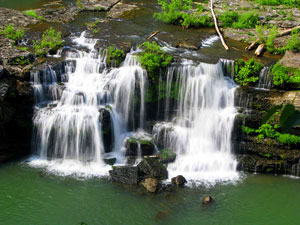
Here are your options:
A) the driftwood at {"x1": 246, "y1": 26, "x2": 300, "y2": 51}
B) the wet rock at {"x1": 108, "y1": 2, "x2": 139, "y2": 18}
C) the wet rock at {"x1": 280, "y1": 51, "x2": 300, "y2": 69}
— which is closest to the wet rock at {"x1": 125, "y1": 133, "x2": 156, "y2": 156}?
the wet rock at {"x1": 280, "y1": 51, "x2": 300, "y2": 69}

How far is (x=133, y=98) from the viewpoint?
46.4 ft

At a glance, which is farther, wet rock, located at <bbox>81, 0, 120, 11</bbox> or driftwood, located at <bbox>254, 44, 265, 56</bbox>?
wet rock, located at <bbox>81, 0, 120, 11</bbox>

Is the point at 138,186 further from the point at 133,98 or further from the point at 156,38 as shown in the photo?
the point at 156,38

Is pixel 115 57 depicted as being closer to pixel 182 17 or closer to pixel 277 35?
pixel 182 17

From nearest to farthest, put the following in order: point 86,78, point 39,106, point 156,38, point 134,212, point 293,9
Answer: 1. point 134,212
2. point 39,106
3. point 86,78
4. point 156,38
5. point 293,9

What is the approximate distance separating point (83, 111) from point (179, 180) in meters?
4.52

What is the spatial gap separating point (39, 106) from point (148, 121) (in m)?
4.17

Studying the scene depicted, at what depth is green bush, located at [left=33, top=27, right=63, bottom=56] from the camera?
1527 centimetres

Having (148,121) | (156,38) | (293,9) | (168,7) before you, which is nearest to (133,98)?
(148,121)

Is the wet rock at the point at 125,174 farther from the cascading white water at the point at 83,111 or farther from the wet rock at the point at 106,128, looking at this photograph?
the wet rock at the point at 106,128

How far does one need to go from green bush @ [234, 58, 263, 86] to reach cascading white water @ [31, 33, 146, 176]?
3.74 metres

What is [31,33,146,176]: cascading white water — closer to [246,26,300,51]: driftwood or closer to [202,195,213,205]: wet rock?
[202,195,213,205]: wet rock

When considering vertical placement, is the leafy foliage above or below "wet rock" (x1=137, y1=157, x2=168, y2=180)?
above

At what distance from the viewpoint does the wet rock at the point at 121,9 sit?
68.4ft
